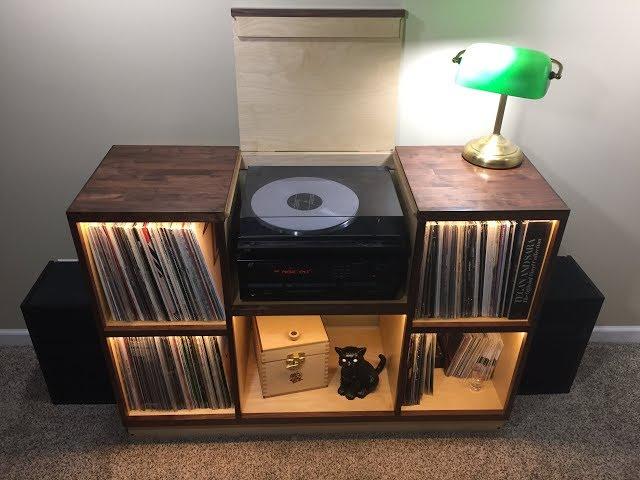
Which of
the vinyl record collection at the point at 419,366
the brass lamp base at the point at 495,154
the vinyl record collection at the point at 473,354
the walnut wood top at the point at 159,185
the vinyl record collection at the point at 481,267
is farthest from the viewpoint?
the vinyl record collection at the point at 473,354

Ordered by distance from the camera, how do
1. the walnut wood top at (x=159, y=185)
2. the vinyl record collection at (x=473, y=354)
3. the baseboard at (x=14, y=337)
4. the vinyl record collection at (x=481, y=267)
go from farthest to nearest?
the baseboard at (x=14, y=337) → the vinyl record collection at (x=473, y=354) → the vinyl record collection at (x=481, y=267) → the walnut wood top at (x=159, y=185)

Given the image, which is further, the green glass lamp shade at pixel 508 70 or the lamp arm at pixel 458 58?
the lamp arm at pixel 458 58

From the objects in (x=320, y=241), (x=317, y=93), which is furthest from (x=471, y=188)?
(x=317, y=93)

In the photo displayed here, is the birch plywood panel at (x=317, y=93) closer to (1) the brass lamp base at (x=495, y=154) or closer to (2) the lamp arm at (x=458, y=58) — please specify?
(2) the lamp arm at (x=458, y=58)

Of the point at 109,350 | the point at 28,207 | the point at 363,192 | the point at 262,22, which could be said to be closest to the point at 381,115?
the point at 363,192

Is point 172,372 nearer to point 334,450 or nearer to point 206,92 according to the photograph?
point 334,450

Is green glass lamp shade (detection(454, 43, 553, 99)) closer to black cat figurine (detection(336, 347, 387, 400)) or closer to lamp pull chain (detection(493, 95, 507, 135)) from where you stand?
lamp pull chain (detection(493, 95, 507, 135))

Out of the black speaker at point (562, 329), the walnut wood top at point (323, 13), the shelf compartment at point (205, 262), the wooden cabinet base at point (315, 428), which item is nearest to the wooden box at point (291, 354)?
the wooden cabinet base at point (315, 428)

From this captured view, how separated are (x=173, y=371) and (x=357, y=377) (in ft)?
1.96

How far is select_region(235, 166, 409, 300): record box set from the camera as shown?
4.95ft

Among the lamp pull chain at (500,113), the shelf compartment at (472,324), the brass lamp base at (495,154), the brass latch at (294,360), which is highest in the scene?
the lamp pull chain at (500,113)

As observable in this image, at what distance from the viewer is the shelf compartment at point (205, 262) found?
58.6 inches

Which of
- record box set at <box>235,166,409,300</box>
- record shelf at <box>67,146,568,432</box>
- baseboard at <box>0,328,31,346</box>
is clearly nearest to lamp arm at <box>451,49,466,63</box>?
record shelf at <box>67,146,568,432</box>

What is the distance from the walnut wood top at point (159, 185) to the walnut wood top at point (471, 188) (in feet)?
1.72
